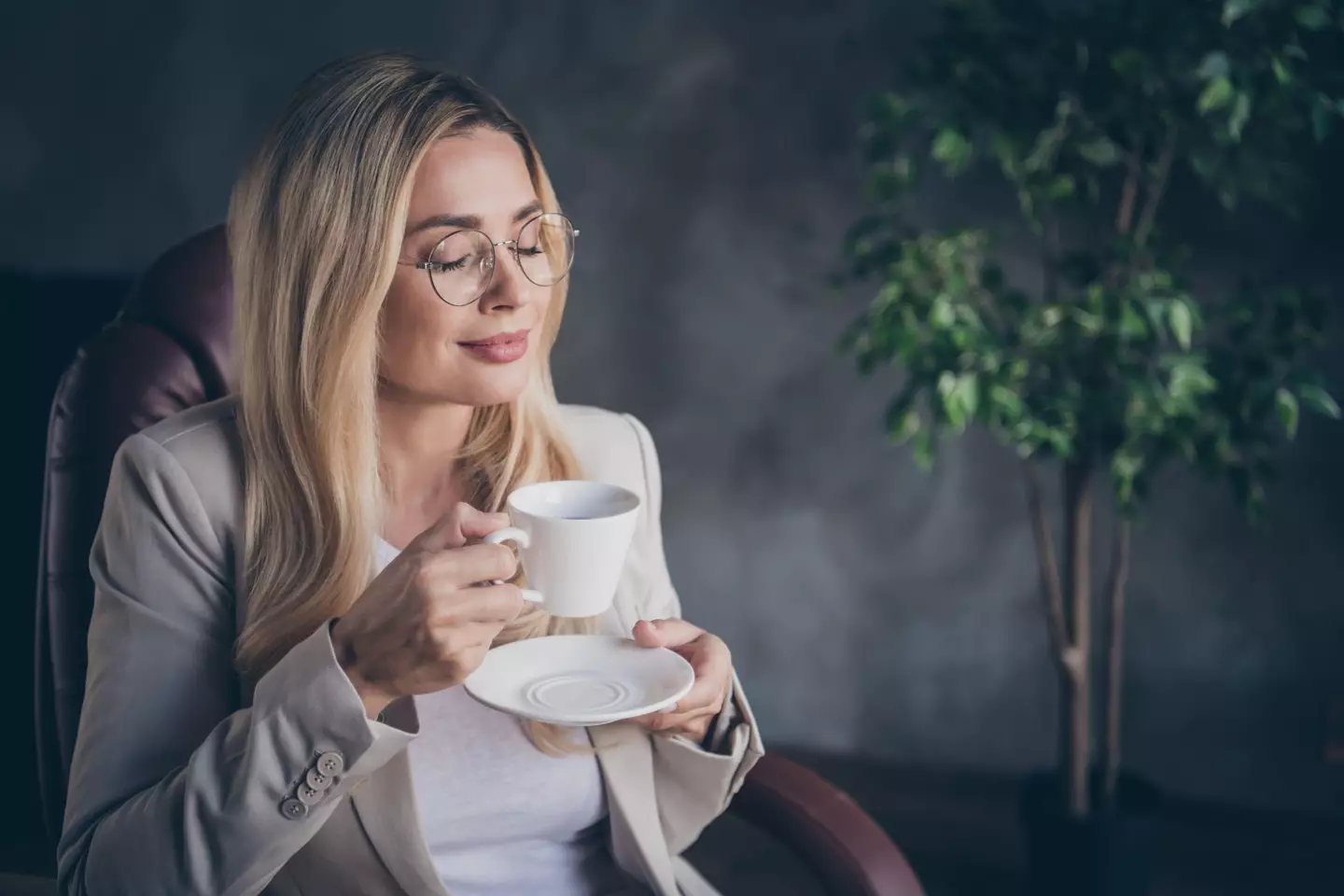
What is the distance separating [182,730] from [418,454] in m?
0.35

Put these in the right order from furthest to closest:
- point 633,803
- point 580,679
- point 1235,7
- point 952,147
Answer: point 952,147, point 1235,7, point 633,803, point 580,679

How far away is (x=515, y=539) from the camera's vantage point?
908 millimetres

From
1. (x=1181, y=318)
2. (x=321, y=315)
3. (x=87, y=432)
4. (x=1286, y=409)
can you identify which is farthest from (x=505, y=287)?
(x=1286, y=409)

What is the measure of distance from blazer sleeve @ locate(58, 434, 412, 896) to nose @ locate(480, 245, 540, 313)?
32cm

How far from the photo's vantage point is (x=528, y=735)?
1.17 meters

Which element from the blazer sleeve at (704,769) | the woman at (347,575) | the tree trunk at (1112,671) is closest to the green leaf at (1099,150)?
the tree trunk at (1112,671)

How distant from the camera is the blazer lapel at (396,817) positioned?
1044 millimetres

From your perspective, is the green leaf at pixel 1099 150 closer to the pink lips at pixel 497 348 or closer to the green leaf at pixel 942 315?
the green leaf at pixel 942 315

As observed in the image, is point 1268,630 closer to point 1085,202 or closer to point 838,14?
point 1085,202

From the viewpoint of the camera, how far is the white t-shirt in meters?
1.12

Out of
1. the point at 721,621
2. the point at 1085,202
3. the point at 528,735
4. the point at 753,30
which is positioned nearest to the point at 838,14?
the point at 753,30

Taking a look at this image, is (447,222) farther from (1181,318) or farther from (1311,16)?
(1311,16)

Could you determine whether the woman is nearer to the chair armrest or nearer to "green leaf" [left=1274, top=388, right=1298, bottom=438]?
the chair armrest

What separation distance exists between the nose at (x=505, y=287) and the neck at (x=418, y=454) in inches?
5.4
